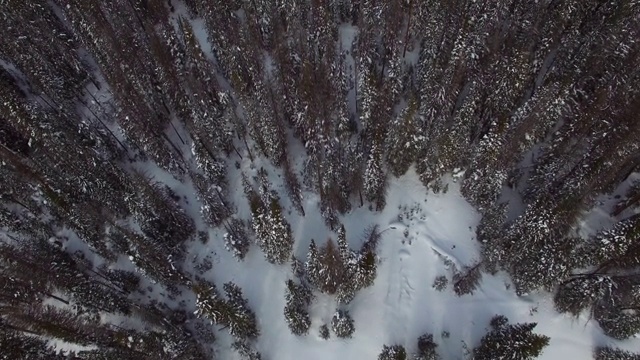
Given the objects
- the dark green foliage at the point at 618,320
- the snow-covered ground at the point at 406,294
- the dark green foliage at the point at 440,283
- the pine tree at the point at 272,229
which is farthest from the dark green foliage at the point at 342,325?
the dark green foliage at the point at 618,320

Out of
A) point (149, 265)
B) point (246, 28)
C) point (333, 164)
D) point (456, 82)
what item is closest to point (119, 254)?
point (149, 265)

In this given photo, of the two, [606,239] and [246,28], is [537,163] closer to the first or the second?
[606,239]

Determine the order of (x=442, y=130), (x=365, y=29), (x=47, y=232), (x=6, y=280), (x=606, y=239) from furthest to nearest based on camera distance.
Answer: (x=365, y=29)
(x=47, y=232)
(x=442, y=130)
(x=6, y=280)
(x=606, y=239)

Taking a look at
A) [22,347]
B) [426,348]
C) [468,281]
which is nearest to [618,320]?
[468,281]

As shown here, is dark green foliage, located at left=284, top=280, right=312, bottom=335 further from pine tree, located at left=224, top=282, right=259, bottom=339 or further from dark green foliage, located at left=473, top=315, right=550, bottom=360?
dark green foliage, located at left=473, top=315, right=550, bottom=360

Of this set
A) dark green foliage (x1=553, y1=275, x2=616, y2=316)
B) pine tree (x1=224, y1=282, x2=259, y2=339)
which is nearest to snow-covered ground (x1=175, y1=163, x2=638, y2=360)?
dark green foliage (x1=553, y1=275, x2=616, y2=316)

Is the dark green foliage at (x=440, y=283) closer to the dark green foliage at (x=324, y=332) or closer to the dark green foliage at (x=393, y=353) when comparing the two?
the dark green foliage at (x=393, y=353)
